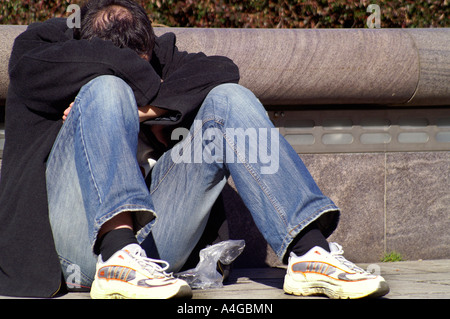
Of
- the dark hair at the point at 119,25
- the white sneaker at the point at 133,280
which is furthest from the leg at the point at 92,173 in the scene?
the dark hair at the point at 119,25

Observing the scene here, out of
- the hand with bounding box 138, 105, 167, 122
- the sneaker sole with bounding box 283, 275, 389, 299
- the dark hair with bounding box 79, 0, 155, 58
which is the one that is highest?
the dark hair with bounding box 79, 0, 155, 58

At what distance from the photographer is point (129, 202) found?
1807 millimetres

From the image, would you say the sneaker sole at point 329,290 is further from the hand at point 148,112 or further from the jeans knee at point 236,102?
the hand at point 148,112

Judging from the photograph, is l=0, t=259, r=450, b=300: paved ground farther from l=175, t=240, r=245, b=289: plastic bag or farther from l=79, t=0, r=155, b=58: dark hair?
l=79, t=0, r=155, b=58: dark hair

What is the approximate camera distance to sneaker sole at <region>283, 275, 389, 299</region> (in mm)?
1824

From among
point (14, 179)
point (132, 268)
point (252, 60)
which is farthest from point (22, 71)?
point (252, 60)

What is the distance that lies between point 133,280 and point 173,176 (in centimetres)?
50

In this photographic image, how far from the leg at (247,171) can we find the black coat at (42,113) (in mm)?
150

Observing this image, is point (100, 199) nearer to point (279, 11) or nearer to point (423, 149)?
point (423, 149)

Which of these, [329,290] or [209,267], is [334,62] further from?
[329,290]

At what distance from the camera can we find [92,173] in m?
1.85

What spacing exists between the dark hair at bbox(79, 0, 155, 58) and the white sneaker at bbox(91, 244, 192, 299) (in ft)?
2.61

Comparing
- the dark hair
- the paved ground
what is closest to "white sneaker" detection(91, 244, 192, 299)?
the paved ground

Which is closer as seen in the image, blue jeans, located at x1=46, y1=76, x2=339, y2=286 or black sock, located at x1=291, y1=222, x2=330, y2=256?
blue jeans, located at x1=46, y1=76, x2=339, y2=286
